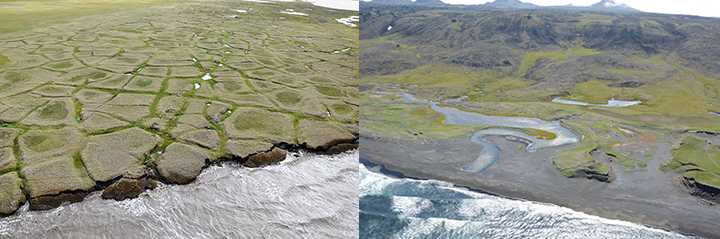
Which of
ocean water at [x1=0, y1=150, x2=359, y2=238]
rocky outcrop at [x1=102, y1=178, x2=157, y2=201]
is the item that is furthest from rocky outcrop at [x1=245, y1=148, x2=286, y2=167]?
rocky outcrop at [x1=102, y1=178, x2=157, y2=201]

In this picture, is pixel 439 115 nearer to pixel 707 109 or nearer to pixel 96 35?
pixel 707 109

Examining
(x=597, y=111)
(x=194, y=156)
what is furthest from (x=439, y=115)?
(x=194, y=156)

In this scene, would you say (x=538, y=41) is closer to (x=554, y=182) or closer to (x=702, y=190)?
(x=702, y=190)

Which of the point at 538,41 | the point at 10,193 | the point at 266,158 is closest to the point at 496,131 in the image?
the point at 266,158

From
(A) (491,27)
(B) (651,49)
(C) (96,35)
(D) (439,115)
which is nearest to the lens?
(C) (96,35)

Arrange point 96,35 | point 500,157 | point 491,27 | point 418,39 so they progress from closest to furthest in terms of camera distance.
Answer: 1. point 500,157
2. point 96,35
3. point 491,27
4. point 418,39

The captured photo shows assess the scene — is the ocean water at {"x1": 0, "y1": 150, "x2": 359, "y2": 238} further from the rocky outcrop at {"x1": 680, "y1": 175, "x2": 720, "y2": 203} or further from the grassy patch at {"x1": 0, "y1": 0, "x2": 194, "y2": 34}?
the grassy patch at {"x1": 0, "y1": 0, "x2": 194, "y2": 34}
